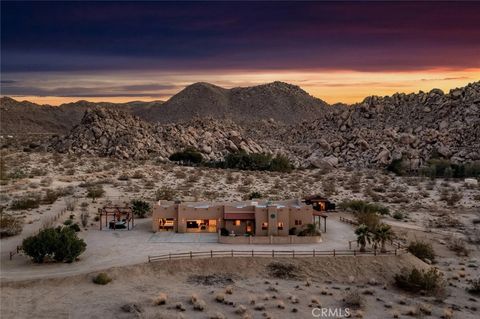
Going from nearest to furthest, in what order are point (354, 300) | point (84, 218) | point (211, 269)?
point (354, 300), point (211, 269), point (84, 218)

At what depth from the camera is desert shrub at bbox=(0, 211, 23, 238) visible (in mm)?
36719

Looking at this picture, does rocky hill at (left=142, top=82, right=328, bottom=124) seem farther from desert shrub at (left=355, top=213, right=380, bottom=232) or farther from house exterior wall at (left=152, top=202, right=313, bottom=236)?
house exterior wall at (left=152, top=202, right=313, bottom=236)

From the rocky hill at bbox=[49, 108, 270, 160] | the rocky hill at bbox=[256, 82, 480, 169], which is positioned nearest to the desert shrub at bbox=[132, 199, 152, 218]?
the rocky hill at bbox=[49, 108, 270, 160]

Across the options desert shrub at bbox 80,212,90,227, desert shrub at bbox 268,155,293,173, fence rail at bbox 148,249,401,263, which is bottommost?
fence rail at bbox 148,249,401,263

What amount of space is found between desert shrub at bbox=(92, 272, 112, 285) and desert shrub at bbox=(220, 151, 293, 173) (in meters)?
47.2

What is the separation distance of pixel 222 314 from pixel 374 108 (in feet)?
296

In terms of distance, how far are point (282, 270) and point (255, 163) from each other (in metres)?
45.8

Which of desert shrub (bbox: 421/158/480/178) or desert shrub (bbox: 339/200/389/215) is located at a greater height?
desert shrub (bbox: 421/158/480/178)

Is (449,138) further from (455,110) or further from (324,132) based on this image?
(324,132)

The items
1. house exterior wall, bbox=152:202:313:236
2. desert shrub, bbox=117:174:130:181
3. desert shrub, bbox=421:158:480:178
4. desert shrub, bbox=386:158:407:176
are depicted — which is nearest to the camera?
house exterior wall, bbox=152:202:313:236

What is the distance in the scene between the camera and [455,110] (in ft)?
309

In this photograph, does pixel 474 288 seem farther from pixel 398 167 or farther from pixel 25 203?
pixel 398 167

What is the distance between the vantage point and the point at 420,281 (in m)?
29.5
